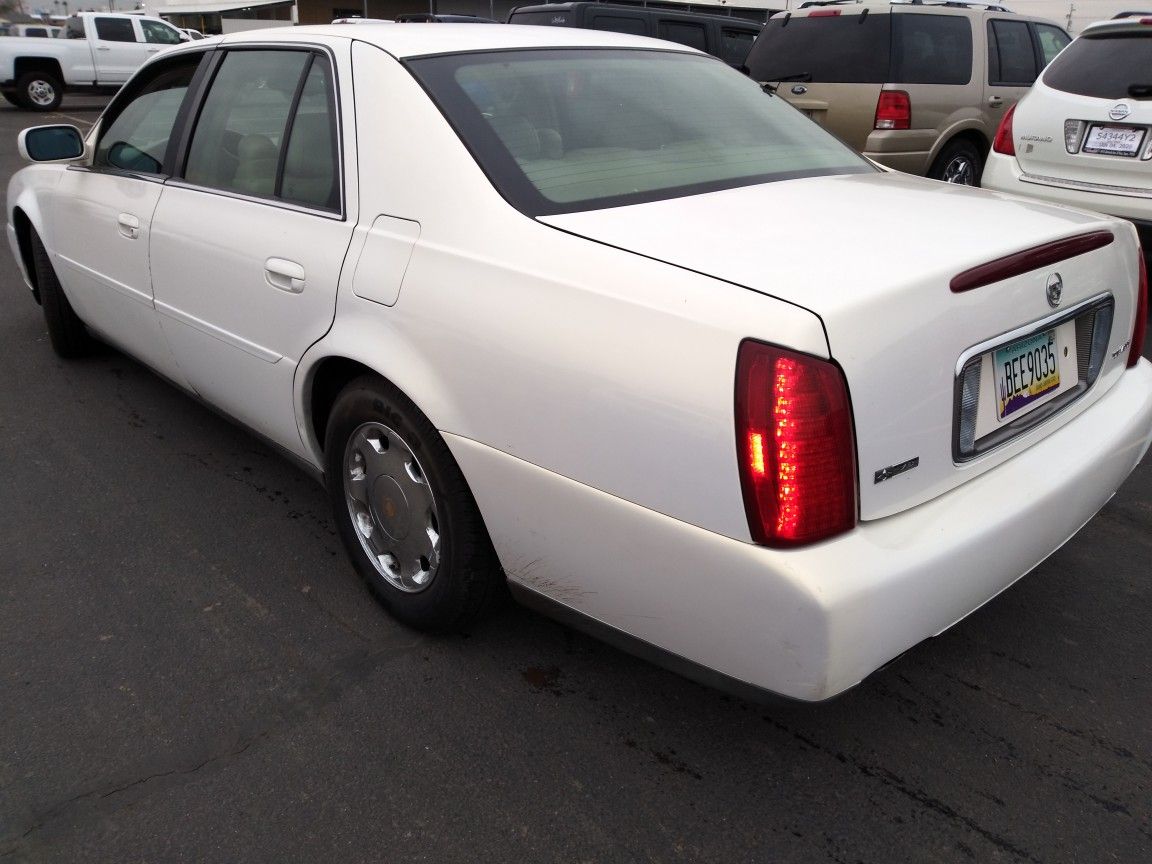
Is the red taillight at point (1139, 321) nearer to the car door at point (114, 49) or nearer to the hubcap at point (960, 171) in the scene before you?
the hubcap at point (960, 171)

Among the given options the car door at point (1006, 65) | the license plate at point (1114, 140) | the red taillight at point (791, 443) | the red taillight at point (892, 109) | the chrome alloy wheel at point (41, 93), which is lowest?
the red taillight at point (791, 443)

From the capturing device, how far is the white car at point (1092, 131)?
541 centimetres

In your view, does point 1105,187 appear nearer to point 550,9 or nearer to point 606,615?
point 606,615

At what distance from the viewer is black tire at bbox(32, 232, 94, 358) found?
4.69m

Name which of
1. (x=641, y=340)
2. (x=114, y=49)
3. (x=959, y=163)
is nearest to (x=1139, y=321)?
(x=641, y=340)

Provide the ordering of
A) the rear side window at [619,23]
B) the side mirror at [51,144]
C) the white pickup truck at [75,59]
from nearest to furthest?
the side mirror at [51,144]
the rear side window at [619,23]
the white pickup truck at [75,59]

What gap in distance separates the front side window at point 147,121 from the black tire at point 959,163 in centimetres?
627

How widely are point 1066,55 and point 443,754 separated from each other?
592 centimetres

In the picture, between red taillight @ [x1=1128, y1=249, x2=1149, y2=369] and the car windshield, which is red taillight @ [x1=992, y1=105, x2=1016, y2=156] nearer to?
the car windshield

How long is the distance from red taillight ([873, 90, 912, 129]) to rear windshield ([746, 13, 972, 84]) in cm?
13

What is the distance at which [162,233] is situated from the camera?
3.37 meters

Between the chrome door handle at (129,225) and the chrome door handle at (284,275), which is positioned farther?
the chrome door handle at (129,225)

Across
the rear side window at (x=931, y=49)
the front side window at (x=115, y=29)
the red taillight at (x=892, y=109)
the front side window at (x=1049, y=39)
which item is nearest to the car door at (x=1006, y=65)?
the front side window at (x=1049, y=39)

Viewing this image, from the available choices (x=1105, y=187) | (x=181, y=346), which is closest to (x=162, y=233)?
(x=181, y=346)
